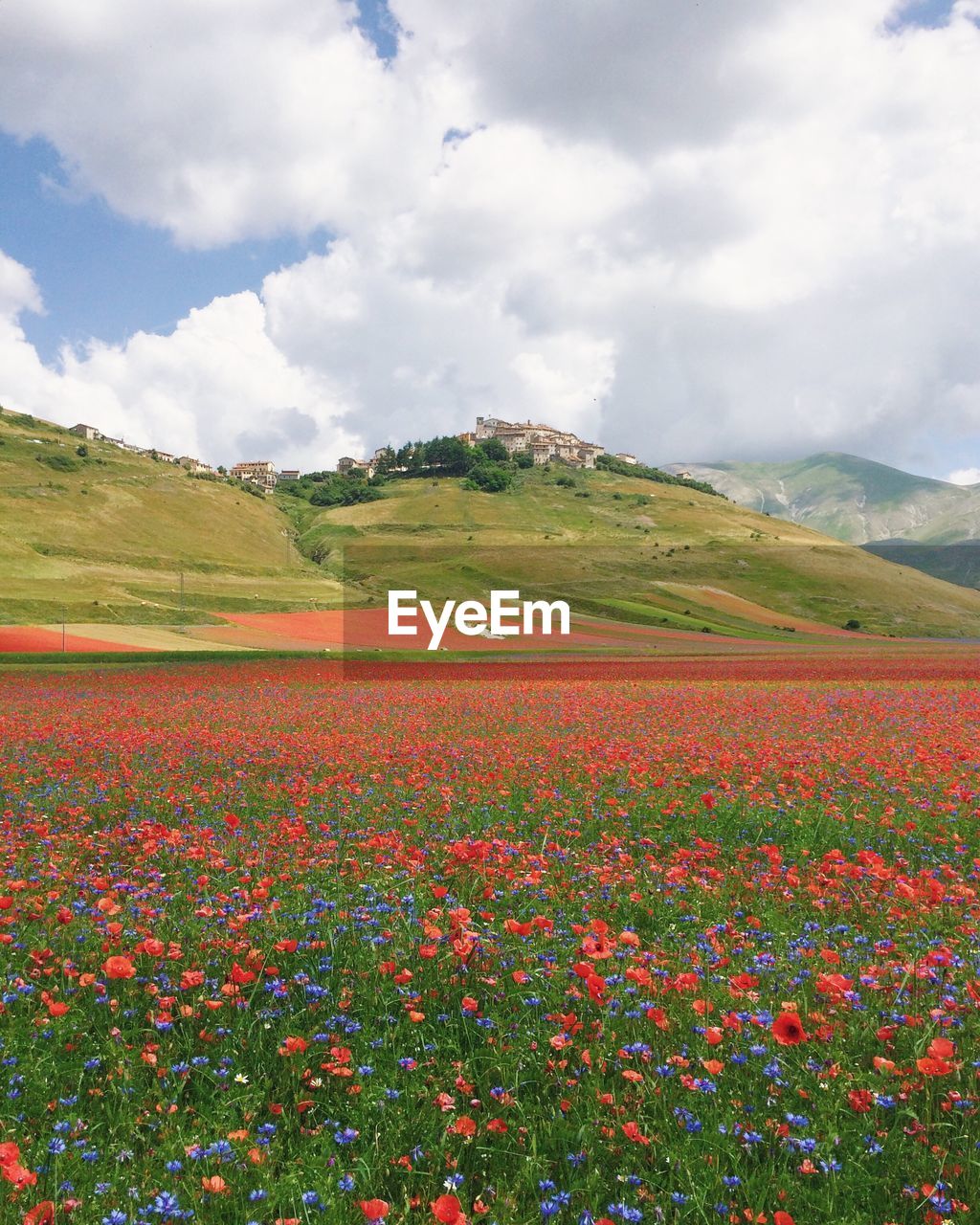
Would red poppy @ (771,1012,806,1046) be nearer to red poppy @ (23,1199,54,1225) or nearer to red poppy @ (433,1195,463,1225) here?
red poppy @ (433,1195,463,1225)

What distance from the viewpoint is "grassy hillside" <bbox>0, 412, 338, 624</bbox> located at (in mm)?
90250

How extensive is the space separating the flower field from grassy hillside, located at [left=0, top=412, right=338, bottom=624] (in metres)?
79.6

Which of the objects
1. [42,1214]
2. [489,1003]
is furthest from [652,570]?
[42,1214]

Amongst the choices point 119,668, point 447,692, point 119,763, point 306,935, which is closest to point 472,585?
point 119,668

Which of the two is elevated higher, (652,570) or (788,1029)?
(652,570)

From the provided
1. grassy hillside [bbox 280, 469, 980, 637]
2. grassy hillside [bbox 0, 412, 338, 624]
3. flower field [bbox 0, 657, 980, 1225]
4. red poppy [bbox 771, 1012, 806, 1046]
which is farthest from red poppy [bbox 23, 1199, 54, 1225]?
grassy hillside [bbox 280, 469, 980, 637]

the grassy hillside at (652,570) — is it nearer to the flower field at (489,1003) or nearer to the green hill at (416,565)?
the green hill at (416,565)

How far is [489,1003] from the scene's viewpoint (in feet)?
17.6

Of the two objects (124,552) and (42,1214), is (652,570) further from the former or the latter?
(42,1214)

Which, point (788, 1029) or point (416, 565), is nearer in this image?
point (788, 1029)

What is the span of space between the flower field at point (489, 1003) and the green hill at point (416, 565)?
7856 cm

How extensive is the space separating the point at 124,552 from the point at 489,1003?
155517 millimetres

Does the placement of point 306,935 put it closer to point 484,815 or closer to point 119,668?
point 484,815

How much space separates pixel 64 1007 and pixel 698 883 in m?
5.79
